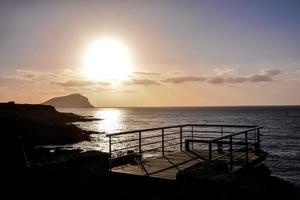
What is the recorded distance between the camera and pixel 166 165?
1165cm

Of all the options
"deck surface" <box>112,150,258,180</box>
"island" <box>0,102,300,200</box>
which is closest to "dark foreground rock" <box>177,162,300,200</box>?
"island" <box>0,102,300,200</box>

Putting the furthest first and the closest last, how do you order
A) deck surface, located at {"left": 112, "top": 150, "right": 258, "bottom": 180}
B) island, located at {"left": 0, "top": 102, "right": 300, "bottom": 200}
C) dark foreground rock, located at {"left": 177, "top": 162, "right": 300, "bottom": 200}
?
deck surface, located at {"left": 112, "top": 150, "right": 258, "bottom": 180} < island, located at {"left": 0, "top": 102, "right": 300, "bottom": 200} < dark foreground rock, located at {"left": 177, "top": 162, "right": 300, "bottom": 200}

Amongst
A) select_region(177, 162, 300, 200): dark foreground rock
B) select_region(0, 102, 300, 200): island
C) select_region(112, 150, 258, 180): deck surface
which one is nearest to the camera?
select_region(177, 162, 300, 200): dark foreground rock

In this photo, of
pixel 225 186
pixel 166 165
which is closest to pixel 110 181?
pixel 166 165

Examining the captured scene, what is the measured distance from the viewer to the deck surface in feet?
33.6

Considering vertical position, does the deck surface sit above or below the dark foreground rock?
below

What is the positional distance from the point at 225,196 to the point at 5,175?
707cm

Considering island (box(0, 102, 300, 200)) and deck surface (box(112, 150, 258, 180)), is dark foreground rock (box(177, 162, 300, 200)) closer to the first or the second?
island (box(0, 102, 300, 200))

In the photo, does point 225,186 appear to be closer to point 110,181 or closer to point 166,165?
point 110,181

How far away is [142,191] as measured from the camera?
962 cm

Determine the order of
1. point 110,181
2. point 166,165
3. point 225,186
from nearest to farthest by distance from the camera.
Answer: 1. point 225,186
2. point 110,181
3. point 166,165

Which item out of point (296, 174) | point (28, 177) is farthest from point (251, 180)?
point (296, 174)

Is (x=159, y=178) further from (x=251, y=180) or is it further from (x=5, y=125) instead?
(x=5, y=125)

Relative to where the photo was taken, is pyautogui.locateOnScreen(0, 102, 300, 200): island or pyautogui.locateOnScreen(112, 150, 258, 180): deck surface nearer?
pyautogui.locateOnScreen(0, 102, 300, 200): island
